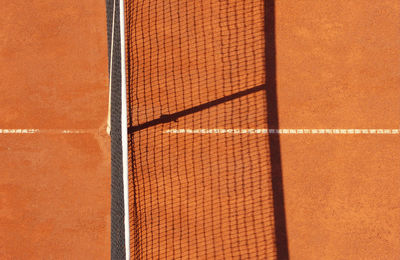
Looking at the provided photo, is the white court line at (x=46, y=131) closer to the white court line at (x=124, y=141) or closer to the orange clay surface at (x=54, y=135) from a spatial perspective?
the orange clay surface at (x=54, y=135)

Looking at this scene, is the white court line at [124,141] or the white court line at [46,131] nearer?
the white court line at [124,141]

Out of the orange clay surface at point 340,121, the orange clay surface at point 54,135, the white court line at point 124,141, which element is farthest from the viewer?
the orange clay surface at point 54,135

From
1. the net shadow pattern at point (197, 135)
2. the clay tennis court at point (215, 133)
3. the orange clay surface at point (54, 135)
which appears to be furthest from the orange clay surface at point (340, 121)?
the orange clay surface at point (54, 135)

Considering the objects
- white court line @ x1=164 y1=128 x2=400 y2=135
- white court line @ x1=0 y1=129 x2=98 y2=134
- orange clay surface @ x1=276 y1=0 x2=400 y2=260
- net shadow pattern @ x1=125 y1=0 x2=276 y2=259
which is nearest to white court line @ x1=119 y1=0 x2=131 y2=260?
net shadow pattern @ x1=125 y1=0 x2=276 y2=259

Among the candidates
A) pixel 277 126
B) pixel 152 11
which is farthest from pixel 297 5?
pixel 152 11

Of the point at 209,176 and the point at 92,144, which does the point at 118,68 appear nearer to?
the point at 92,144
